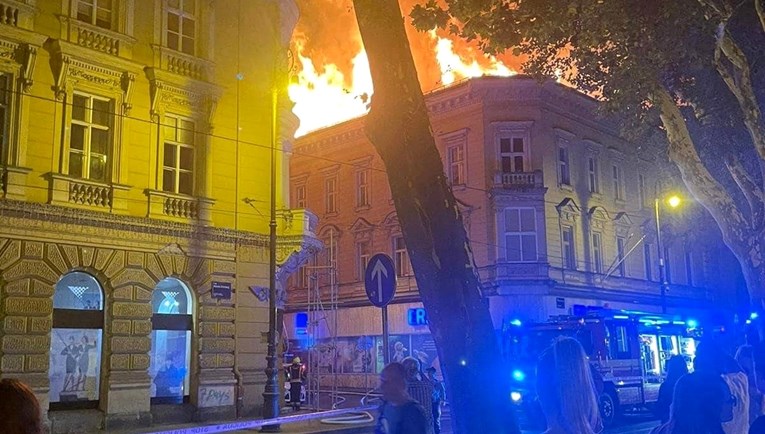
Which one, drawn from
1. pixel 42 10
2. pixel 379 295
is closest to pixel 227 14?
pixel 42 10

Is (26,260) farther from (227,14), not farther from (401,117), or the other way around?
(401,117)

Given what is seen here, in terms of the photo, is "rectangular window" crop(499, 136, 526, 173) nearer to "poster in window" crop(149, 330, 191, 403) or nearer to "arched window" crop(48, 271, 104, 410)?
"poster in window" crop(149, 330, 191, 403)

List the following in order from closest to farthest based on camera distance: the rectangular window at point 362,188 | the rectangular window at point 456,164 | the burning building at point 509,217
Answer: the burning building at point 509,217
the rectangular window at point 456,164
the rectangular window at point 362,188

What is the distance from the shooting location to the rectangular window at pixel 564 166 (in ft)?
120

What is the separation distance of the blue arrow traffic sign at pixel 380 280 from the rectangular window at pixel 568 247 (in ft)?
91.4

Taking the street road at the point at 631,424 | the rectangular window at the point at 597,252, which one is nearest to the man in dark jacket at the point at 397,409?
the street road at the point at 631,424

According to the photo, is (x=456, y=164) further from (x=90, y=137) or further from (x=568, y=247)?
(x=90, y=137)

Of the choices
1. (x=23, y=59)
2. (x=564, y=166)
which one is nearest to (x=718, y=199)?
(x=23, y=59)

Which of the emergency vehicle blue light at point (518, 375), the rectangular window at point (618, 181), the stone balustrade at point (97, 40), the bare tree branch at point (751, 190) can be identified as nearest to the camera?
the bare tree branch at point (751, 190)

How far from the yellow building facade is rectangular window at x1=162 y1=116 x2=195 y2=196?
4cm

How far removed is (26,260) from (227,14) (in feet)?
32.3

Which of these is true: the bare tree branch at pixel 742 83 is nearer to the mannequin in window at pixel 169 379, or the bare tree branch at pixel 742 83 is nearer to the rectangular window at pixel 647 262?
the mannequin in window at pixel 169 379

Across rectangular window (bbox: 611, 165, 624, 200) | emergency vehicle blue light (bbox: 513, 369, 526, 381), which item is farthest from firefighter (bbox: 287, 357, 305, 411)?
rectangular window (bbox: 611, 165, 624, 200)

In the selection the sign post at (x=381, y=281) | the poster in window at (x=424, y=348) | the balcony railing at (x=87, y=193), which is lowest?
the poster in window at (x=424, y=348)
